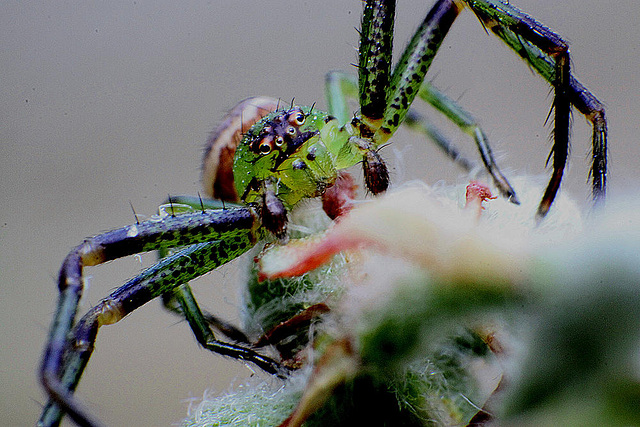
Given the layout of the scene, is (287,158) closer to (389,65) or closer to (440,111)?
(389,65)

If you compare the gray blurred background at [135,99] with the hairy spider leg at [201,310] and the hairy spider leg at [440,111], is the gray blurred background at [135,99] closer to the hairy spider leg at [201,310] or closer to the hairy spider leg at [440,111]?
the hairy spider leg at [440,111]

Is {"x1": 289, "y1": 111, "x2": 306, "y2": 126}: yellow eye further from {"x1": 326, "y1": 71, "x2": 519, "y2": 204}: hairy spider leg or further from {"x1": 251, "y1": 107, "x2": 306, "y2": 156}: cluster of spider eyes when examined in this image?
{"x1": 326, "y1": 71, "x2": 519, "y2": 204}: hairy spider leg

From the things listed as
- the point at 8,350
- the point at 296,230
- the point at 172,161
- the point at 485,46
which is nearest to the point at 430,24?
the point at 296,230

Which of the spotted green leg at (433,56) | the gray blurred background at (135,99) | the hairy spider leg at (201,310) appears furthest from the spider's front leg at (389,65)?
the gray blurred background at (135,99)

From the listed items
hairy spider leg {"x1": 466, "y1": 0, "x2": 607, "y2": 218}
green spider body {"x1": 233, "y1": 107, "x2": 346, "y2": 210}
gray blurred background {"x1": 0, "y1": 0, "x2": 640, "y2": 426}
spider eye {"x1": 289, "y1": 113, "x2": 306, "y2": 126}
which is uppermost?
gray blurred background {"x1": 0, "y1": 0, "x2": 640, "y2": 426}

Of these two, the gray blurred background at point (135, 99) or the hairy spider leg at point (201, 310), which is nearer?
the hairy spider leg at point (201, 310)

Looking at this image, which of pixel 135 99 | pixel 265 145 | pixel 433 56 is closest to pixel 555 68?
pixel 433 56

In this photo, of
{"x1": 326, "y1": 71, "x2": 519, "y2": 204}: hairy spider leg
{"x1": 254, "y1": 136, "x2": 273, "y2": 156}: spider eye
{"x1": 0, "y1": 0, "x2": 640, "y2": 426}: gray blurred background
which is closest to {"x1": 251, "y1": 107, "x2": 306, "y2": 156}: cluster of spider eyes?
{"x1": 254, "y1": 136, "x2": 273, "y2": 156}: spider eye

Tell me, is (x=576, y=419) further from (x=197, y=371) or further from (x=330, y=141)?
(x=197, y=371)
